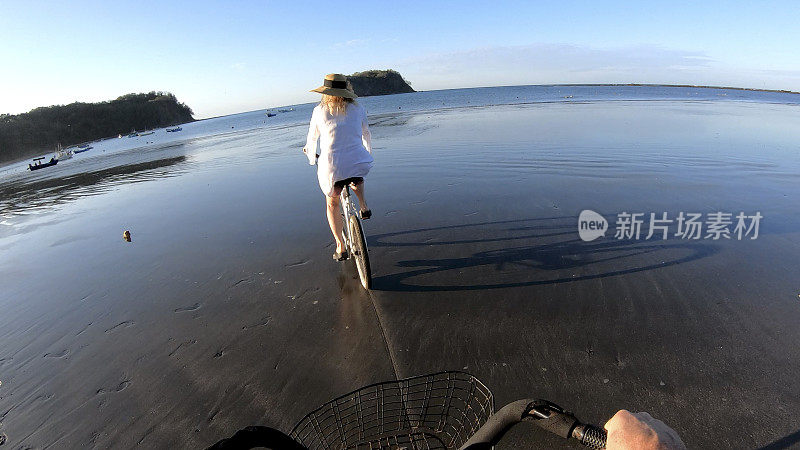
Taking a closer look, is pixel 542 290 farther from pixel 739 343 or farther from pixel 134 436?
pixel 134 436

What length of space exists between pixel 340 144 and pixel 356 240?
44.7 inches

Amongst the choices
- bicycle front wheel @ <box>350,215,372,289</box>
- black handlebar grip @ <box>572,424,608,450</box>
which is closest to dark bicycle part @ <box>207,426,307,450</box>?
black handlebar grip @ <box>572,424,608,450</box>

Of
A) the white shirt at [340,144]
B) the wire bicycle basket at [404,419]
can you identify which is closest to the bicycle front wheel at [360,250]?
the white shirt at [340,144]

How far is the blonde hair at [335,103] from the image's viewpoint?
4.24 meters

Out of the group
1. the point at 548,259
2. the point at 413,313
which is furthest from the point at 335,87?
the point at 548,259

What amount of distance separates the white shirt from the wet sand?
1.30 metres

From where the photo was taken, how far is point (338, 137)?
423cm

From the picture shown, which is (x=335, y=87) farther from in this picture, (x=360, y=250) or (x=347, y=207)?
(x=360, y=250)

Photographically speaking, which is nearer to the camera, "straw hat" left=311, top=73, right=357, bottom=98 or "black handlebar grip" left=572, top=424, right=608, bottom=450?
"black handlebar grip" left=572, top=424, right=608, bottom=450

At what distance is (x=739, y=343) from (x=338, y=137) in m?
4.22

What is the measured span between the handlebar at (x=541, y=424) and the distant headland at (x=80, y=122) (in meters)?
81.5

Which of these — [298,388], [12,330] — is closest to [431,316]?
[298,388]

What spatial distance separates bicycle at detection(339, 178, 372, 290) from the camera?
4133mm

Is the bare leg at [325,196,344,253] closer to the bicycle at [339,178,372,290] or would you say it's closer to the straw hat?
the bicycle at [339,178,372,290]
